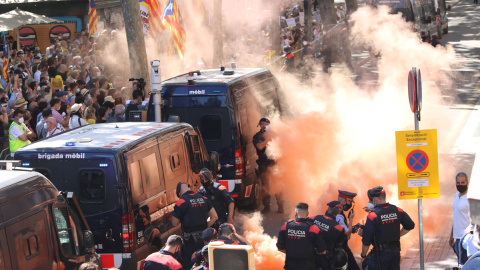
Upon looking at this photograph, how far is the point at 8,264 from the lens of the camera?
627 centimetres

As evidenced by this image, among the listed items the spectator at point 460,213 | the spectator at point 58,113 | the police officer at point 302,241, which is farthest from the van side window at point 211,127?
the spectator at point 460,213

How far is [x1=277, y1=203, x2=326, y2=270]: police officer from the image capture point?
807 cm

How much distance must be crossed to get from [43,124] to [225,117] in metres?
3.36

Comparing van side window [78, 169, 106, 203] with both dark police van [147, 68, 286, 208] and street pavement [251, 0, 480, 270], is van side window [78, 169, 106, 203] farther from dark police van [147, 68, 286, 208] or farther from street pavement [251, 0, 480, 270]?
street pavement [251, 0, 480, 270]

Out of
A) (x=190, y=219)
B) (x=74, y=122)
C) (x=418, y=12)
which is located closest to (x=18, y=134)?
(x=74, y=122)

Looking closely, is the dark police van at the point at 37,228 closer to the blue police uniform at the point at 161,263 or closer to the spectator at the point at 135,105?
the blue police uniform at the point at 161,263

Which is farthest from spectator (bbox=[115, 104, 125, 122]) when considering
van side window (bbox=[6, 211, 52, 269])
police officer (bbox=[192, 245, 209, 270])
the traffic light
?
A: the traffic light

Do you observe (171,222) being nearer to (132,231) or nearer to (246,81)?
(132,231)

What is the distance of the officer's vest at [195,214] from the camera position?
902 cm

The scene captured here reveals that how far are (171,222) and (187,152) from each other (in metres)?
1.18

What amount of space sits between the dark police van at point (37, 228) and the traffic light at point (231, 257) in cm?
290

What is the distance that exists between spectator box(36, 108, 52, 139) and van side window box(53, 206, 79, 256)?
212 inches

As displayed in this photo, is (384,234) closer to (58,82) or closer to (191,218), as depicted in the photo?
(191,218)

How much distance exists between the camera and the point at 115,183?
332 inches
